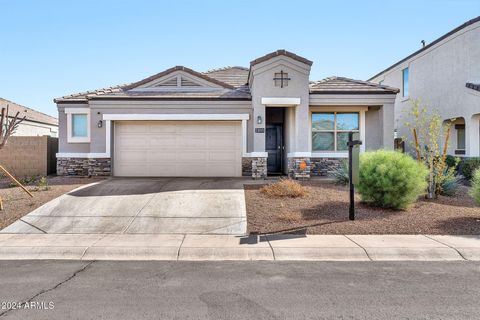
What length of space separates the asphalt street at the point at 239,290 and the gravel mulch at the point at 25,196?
352 centimetres

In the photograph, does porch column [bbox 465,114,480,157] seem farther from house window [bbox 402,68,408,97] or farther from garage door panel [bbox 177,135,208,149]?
garage door panel [bbox 177,135,208,149]

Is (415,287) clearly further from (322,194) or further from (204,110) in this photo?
(204,110)

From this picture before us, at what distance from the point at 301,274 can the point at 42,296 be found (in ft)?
12.0

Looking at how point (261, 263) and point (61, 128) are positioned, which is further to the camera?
point (61, 128)

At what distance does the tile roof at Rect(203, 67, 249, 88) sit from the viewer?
19.1m

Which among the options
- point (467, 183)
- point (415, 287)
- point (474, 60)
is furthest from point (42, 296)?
point (474, 60)

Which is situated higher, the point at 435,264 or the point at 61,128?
the point at 61,128

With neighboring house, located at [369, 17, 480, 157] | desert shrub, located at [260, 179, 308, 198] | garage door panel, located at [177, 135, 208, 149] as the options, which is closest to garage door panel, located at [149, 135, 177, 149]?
garage door panel, located at [177, 135, 208, 149]

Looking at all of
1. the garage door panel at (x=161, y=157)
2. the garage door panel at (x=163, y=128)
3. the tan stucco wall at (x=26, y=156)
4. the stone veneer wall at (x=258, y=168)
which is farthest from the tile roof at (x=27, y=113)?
the stone veneer wall at (x=258, y=168)

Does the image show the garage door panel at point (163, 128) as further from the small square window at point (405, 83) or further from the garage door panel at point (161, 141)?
the small square window at point (405, 83)

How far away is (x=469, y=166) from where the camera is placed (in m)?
15.7

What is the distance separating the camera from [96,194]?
11.4 meters

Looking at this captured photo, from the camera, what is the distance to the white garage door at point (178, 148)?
15.3 m

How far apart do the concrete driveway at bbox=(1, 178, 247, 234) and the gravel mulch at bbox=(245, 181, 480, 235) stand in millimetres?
582
